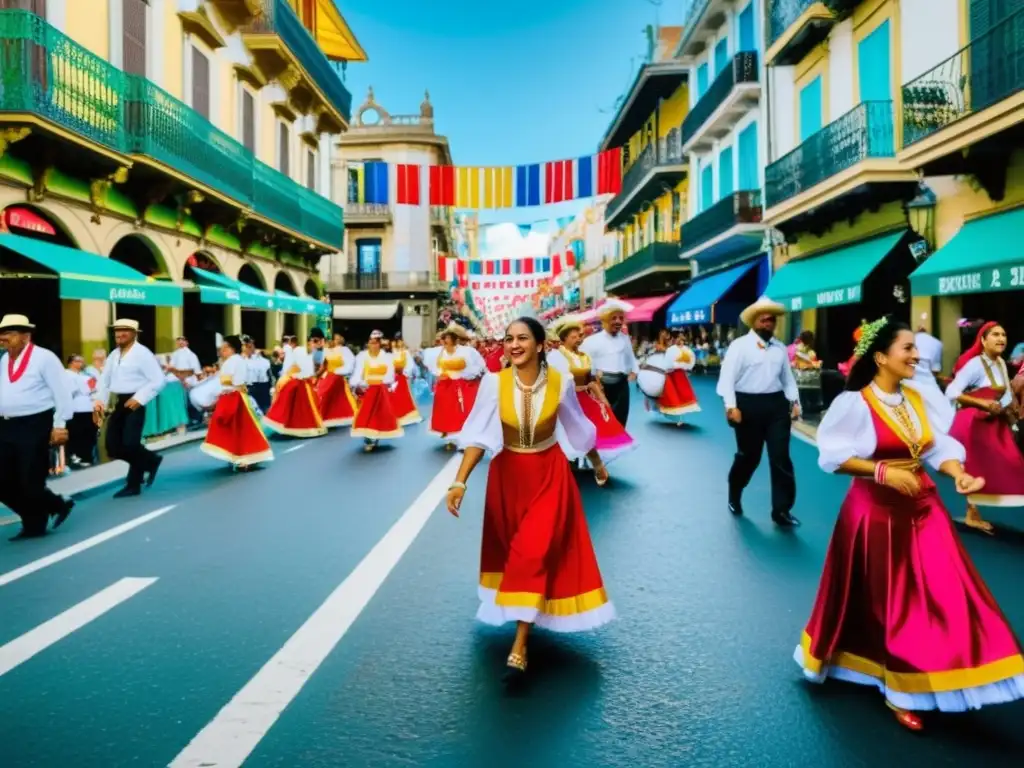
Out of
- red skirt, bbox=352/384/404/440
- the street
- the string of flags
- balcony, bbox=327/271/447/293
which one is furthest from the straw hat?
balcony, bbox=327/271/447/293

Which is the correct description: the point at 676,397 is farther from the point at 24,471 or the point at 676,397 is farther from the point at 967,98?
the point at 24,471

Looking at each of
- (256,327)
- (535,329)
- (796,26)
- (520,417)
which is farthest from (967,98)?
(256,327)

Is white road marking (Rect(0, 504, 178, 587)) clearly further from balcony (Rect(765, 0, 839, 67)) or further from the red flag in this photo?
the red flag

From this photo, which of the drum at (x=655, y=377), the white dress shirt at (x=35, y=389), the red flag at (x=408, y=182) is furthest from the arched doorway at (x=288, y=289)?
the white dress shirt at (x=35, y=389)

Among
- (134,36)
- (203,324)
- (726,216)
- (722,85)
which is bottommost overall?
(203,324)

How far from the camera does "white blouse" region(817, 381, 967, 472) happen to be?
3984mm

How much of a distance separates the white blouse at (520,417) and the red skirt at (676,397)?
11721mm

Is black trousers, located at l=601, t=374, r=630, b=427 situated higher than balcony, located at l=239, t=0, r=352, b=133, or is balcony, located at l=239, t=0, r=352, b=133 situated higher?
balcony, located at l=239, t=0, r=352, b=133

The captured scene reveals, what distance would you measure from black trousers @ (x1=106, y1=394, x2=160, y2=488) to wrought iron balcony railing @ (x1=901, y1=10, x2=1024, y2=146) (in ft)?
37.2

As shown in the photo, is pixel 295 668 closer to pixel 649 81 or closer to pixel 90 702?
pixel 90 702

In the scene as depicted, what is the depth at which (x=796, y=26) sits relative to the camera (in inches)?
792

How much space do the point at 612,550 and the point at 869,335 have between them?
9.58 feet

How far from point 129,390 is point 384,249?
4088 cm

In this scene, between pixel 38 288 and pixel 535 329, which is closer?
pixel 535 329
